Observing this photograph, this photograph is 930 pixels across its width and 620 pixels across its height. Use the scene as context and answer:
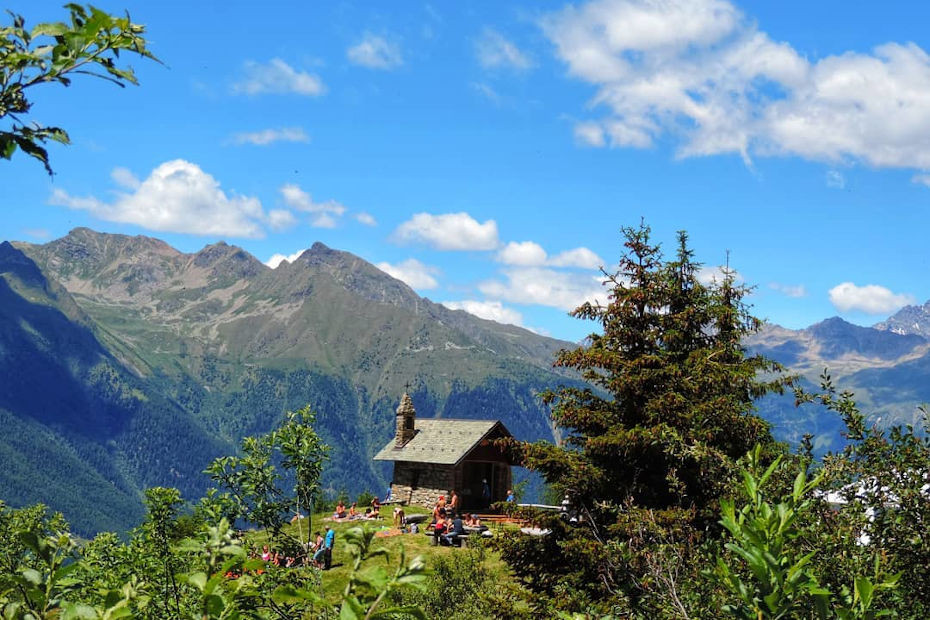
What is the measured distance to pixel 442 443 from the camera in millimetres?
53312

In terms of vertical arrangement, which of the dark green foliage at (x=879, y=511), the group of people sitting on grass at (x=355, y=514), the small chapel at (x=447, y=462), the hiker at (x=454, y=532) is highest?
the dark green foliage at (x=879, y=511)

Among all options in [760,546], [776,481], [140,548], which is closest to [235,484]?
[140,548]

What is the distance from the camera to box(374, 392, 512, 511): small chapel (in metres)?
51.0

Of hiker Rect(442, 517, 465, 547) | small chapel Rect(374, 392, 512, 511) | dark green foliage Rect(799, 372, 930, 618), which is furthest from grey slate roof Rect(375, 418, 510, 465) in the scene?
dark green foliage Rect(799, 372, 930, 618)

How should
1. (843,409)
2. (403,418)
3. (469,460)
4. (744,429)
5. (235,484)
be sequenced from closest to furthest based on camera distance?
(843,409) < (235,484) < (744,429) < (469,460) < (403,418)

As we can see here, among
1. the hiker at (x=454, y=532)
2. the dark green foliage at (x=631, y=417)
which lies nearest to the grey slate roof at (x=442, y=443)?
the hiker at (x=454, y=532)

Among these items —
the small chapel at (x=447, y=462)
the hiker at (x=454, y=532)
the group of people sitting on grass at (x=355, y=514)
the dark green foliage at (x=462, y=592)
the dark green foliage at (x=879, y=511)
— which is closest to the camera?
the dark green foliage at (x=879, y=511)

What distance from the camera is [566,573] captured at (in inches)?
741

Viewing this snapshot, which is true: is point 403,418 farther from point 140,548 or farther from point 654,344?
point 140,548

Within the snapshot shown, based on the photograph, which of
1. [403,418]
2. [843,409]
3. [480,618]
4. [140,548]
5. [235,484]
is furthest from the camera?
[403,418]

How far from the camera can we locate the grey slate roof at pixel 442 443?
51.2 meters

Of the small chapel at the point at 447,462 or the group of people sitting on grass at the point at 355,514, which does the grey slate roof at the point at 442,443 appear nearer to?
the small chapel at the point at 447,462

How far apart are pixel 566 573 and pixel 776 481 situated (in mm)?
13211

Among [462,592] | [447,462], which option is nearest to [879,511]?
[462,592]
